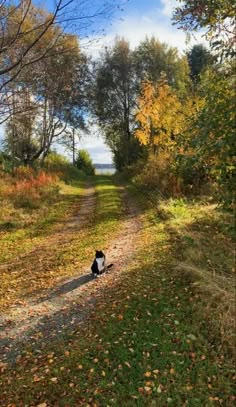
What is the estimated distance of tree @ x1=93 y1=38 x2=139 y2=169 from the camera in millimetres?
33719

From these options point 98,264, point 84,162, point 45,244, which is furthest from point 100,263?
point 84,162

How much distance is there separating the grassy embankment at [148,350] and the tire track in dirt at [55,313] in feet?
0.75

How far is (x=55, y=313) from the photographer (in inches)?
248

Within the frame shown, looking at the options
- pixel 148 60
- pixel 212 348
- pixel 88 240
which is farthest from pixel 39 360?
pixel 148 60

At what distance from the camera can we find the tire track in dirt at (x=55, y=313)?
5.58 metres

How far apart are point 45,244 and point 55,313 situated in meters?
4.40

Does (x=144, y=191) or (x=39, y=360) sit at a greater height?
(x=144, y=191)

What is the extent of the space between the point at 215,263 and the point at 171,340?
2.42m

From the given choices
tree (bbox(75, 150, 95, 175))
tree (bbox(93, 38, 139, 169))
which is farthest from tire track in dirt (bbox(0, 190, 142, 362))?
tree (bbox(75, 150, 95, 175))

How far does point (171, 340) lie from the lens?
5.33 m

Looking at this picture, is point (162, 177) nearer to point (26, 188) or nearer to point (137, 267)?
point (26, 188)

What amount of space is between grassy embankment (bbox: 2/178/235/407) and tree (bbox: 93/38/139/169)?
1094 inches

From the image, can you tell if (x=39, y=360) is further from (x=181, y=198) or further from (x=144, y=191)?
(x=144, y=191)

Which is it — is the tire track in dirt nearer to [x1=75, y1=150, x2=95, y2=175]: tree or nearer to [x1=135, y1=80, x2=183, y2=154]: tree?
[x1=135, y1=80, x2=183, y2=154]: tree
